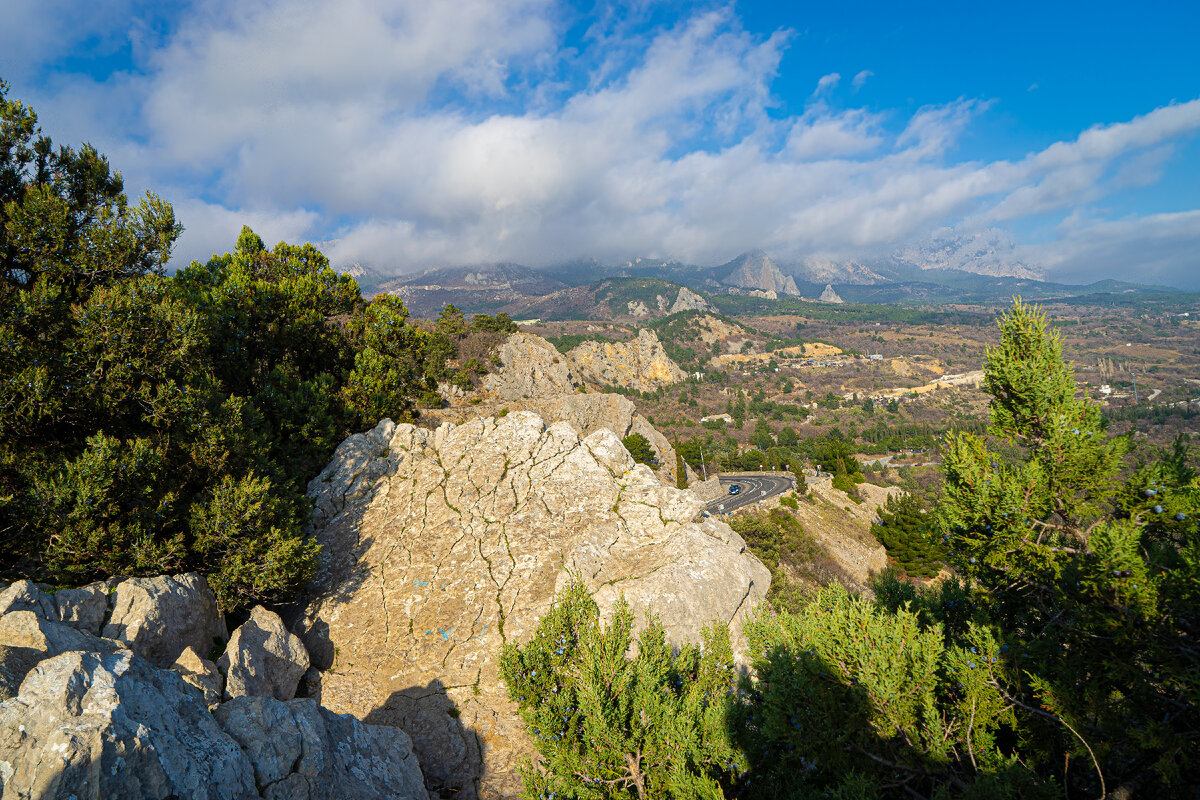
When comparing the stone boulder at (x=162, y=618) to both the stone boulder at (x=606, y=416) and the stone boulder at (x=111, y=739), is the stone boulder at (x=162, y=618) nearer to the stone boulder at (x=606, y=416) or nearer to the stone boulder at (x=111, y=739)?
the stone boulder at (x=111, y=739)

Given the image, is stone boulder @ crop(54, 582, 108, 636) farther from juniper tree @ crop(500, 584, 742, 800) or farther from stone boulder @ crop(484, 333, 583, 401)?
stone boulder @ crop(484, 333, 583, 401)

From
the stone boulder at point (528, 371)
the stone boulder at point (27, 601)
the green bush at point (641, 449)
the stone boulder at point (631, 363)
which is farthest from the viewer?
the stone boulder at point (631, 363)

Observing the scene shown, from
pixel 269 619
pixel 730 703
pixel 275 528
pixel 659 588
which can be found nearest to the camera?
pixel 730 703

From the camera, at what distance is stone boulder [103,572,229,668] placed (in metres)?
7.77

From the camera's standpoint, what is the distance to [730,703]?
757 centimetres

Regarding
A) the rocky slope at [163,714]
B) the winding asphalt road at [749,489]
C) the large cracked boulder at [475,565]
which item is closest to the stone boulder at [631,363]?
the winding asphalt road at [749,489]

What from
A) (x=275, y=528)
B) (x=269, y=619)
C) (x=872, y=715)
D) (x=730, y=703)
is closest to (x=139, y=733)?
(x=269, y=619)

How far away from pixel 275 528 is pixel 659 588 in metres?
9.62

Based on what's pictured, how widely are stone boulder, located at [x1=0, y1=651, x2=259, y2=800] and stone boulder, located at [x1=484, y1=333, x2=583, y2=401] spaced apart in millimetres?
29787

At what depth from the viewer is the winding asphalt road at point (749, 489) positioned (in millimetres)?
51875

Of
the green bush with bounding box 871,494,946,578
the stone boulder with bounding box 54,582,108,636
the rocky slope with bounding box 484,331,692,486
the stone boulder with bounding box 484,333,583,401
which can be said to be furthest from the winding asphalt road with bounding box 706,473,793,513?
the stone boulder with bounding box 54,582,108,636

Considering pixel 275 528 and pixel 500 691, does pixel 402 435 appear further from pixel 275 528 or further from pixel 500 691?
pixel 500 691

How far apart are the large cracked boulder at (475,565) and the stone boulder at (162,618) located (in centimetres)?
297

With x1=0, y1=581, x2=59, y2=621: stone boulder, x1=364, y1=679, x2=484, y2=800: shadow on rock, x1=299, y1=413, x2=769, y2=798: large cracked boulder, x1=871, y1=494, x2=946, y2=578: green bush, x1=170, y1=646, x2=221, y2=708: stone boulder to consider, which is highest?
x1=0, y1=581, x2=59, y2=621: stone boulder
